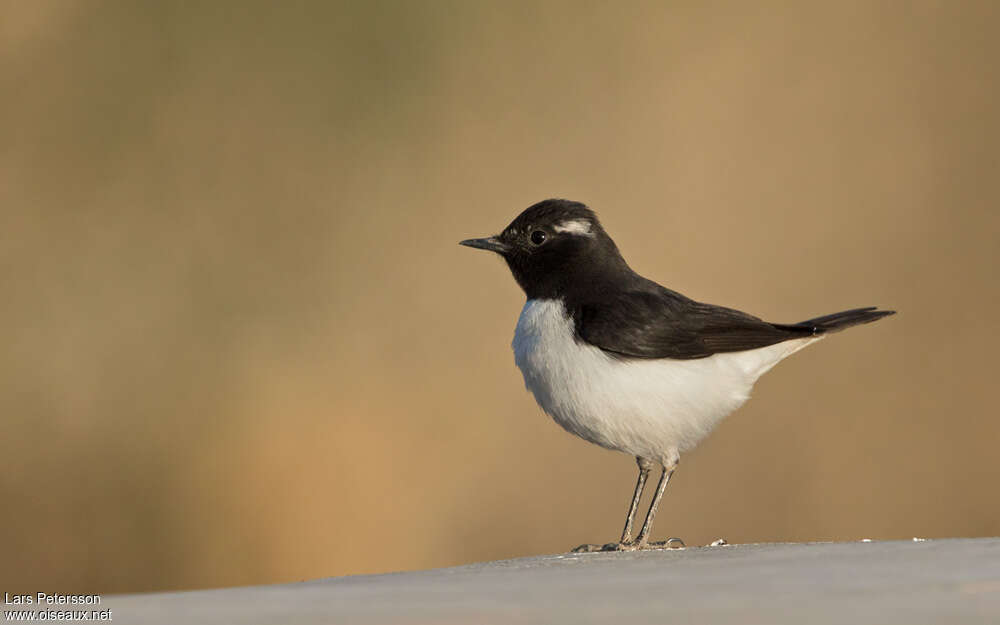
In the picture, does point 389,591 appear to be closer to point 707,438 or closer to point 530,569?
point 530,569

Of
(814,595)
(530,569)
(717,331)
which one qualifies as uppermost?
(717,331)

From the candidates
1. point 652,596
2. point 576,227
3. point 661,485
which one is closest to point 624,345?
point 661,485

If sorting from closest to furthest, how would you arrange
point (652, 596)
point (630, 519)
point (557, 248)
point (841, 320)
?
point (652, 596) < point (630, 519) < point (841, 320) < point (557, 248)

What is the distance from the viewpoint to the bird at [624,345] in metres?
5.12

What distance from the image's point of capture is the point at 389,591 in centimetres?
299

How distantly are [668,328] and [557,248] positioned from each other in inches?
28.3

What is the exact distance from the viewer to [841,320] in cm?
561

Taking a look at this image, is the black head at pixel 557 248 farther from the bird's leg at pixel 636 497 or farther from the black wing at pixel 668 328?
the bird's leg at pixel 636 497

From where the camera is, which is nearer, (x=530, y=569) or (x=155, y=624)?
(x=155, y=624)

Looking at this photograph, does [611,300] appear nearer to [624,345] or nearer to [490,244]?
[624,345]

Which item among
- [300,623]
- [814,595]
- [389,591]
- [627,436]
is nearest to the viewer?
[300,623]

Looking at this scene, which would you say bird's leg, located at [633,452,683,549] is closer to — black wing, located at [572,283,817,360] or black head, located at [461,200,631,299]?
black wing, located at [572,283,817,360]

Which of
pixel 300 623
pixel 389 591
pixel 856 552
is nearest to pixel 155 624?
pixel 300 623

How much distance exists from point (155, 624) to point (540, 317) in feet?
10.2
